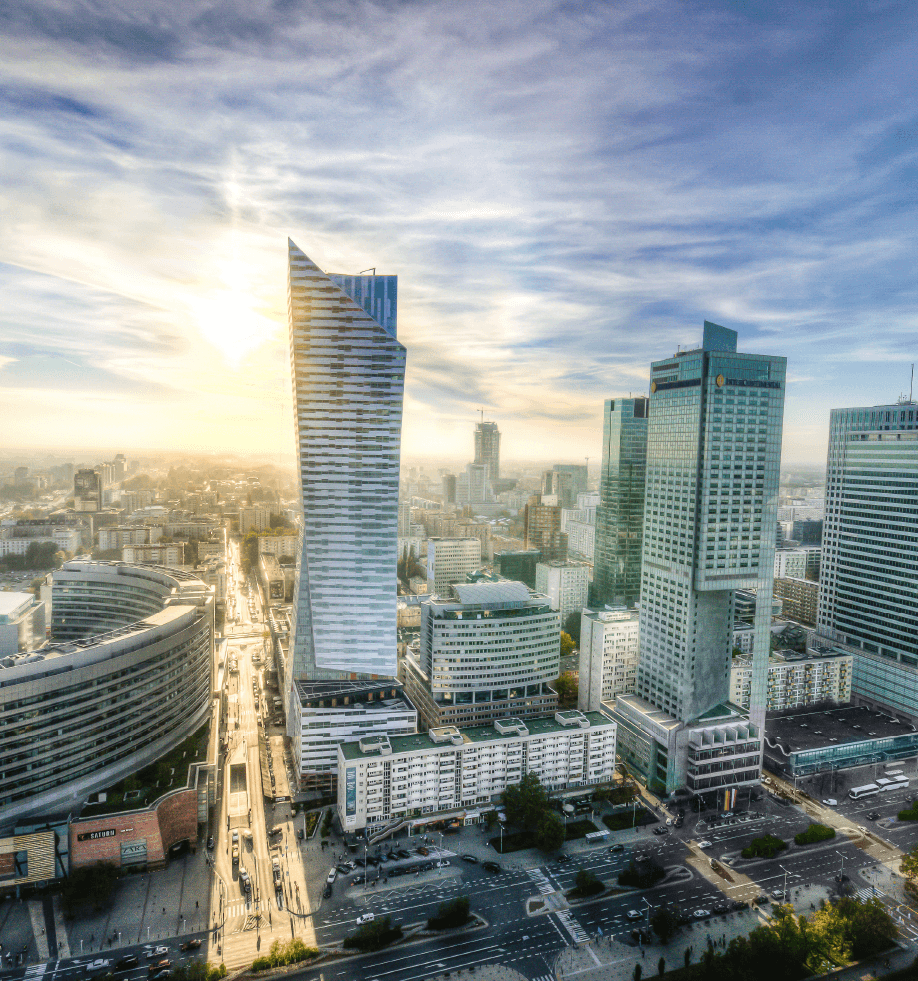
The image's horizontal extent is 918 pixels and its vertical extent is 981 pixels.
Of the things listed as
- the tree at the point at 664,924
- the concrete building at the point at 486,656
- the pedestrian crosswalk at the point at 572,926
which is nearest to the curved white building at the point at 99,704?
the concrete building at the point at 486,656

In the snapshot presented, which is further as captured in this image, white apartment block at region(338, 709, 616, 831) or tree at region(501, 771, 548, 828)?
white apartment block at region(338, 709, 616, 831)

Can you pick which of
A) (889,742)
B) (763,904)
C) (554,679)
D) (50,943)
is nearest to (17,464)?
(50,943)

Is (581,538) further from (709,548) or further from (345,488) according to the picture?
(345,488)

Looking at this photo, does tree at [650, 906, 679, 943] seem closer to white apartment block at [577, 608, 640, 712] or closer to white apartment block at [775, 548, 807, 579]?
white apartment block at [577, 608, 640, 712]

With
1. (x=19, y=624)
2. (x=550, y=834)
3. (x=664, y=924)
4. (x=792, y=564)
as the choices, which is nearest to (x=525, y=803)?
(x=550, y=834)

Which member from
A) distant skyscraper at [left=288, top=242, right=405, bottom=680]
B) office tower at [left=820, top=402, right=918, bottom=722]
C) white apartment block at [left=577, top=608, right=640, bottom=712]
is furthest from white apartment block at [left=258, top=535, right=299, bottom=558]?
office tower at [left=820, top=402, right=918, bottom=722]
